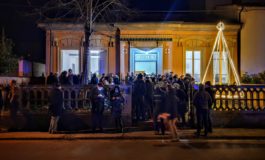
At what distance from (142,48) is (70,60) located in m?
4.61

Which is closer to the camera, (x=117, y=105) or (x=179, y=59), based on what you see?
(x=117, y=105)

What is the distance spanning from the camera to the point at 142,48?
84.5 feet

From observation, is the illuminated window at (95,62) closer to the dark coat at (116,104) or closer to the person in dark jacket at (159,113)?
the dark coat at (116,104)

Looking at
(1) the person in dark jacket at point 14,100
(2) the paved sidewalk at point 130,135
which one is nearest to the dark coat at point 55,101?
(2) the paved sidewalk at point 130,135

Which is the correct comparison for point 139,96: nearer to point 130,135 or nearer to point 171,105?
point 130,135

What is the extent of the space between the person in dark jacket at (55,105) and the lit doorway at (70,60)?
403 inches

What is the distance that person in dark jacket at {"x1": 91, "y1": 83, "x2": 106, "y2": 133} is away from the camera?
16.2 metres

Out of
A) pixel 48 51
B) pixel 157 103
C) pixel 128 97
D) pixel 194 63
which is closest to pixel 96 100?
pixel 128 97

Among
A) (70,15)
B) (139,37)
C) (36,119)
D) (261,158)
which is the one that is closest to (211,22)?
(139,37)

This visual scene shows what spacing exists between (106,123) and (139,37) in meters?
9.24

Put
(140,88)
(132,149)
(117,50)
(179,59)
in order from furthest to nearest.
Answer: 1. (179,59)
2. (117,50)
3. (140,88)
4. (132,149)

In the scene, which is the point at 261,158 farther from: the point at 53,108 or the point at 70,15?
the point at 70,15

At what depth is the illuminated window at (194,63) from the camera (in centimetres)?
2634

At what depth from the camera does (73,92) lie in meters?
17.5
